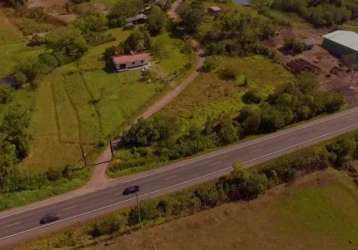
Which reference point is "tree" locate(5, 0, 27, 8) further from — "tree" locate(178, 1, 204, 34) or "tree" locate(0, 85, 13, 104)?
"tree" locate(0, 85, 13, 104)

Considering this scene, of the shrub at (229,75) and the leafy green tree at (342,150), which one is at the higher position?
the shrub at (229,75)

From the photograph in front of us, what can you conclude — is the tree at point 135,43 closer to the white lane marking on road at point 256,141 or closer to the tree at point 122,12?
the tree at point 122,12

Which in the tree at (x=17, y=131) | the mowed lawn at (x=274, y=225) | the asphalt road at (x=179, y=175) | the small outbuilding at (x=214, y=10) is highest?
the small outbuilding at (x=214, y=10)

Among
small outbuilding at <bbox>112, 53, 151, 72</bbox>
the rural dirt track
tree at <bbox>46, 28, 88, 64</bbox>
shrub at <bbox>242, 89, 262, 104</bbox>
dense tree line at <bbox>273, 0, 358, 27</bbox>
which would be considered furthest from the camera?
dense tree line at <bbox>273, 0, 358, 27</bbox>

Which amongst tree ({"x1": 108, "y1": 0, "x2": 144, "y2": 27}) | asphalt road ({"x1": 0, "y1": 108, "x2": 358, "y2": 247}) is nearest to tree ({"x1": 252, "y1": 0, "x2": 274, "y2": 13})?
tree ({"x1": 108, "y1": 0, "x2": 144, "y2": 27})

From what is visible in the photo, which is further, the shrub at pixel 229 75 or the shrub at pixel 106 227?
the shrub at pixel 229 75

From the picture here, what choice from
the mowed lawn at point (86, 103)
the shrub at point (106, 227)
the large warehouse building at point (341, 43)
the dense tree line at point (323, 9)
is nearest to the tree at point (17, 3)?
the mowed lawn at point (86, 103)

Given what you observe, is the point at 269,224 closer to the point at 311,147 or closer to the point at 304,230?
the point at 304,230

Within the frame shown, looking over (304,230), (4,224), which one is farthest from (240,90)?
(4,224)
